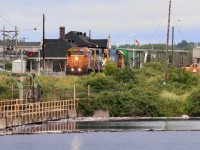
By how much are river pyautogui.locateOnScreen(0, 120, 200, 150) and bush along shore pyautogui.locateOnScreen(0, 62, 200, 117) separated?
5.31 metres

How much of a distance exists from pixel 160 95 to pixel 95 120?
12445mm

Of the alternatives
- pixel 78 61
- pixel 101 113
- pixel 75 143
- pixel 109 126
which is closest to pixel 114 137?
pixel 75 143

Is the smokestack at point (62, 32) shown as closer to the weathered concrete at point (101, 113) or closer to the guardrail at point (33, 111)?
the weathered concrete at point (101, 113)

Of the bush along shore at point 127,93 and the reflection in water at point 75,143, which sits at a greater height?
the bush along shore at point 127,93

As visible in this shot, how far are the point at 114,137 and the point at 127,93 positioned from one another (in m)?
23.7

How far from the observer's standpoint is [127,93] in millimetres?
98250

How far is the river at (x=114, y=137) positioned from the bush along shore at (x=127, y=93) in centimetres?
531

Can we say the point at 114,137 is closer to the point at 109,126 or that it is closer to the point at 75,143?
the point at 75,143

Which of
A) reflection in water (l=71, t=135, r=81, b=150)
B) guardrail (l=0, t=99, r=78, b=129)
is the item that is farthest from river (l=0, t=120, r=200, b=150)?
guardrail (l=0, t=99, r=78, b=129)

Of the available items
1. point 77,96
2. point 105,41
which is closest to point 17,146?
point 77,96

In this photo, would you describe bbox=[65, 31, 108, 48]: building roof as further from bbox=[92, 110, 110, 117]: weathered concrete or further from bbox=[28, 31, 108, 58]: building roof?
bbox=[92, 110, 110, 117]: weathered concrete

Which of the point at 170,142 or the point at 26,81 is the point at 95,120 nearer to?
the point at 26,81

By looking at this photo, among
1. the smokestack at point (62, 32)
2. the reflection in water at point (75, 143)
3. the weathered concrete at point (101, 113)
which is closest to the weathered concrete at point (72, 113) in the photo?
the weathered concrete at point (101, 113)

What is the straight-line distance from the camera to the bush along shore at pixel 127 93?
96062 millimetres
